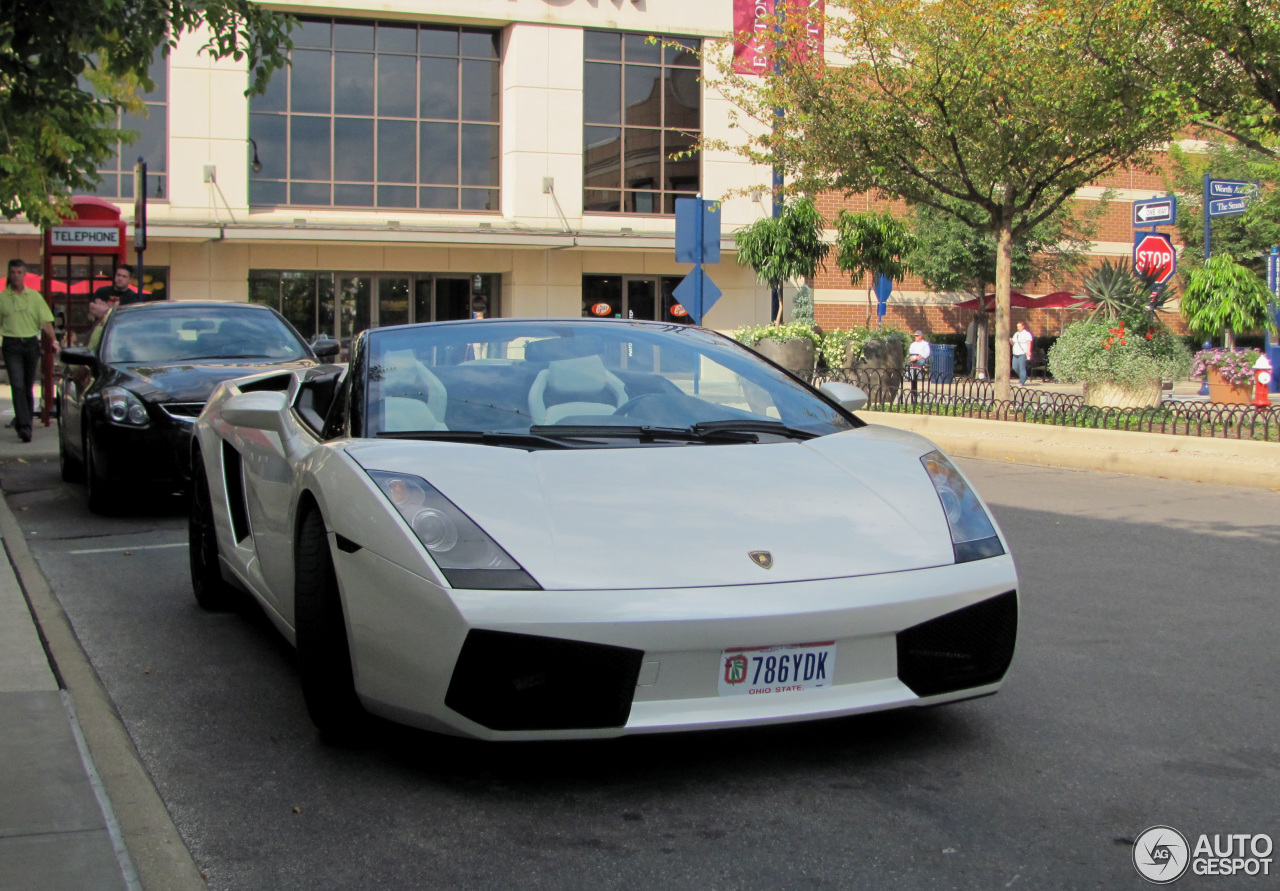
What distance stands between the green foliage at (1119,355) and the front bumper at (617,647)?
14611 millimetres

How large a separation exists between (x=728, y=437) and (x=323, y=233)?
2856 cm

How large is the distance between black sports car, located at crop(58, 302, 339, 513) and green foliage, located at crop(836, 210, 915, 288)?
19.2 m

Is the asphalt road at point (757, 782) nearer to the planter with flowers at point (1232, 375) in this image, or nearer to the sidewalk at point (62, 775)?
the sidewalk at point (62, 775)

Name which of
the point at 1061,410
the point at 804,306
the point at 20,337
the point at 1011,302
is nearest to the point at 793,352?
the point at 1061,410

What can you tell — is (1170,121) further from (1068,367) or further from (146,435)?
(146,435)

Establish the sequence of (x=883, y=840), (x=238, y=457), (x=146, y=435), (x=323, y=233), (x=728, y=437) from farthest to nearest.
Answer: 1. (x=323, y=233)
2. (x=146, y=435)
3. (x=238, y=457)
4. (x=728, y=437)
5. (x=883, y=840)

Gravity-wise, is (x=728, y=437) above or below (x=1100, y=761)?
above

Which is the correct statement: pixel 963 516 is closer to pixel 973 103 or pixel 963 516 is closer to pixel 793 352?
pixel 973 103

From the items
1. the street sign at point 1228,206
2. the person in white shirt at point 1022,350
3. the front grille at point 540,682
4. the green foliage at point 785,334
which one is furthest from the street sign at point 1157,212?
the front grille at point 540,682

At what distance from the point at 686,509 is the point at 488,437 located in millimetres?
760

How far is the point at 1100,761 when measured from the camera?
376 centimetres

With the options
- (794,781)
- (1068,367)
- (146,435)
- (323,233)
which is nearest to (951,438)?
(1068,367)

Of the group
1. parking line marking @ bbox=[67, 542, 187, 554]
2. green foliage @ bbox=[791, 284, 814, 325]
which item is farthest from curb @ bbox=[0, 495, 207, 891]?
green foliage @ bbox=[791, 284, 814, 325]

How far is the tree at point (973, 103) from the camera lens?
52.7 feet
